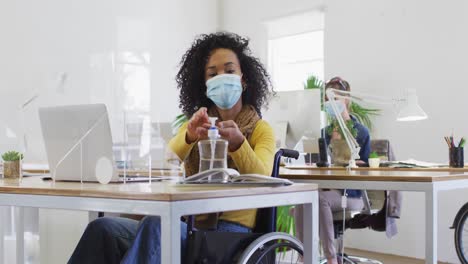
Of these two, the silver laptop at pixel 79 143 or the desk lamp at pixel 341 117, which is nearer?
the silver laptop at pixel 79 143

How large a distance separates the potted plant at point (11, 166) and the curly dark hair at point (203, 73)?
0.68 meters

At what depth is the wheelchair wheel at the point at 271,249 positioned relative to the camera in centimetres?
148

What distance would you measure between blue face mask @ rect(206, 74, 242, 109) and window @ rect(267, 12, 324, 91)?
3629 mm

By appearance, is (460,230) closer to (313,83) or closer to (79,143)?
(313,83)

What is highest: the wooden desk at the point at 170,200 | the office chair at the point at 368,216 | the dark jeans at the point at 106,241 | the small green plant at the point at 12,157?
the small green plant at the point at 12,157

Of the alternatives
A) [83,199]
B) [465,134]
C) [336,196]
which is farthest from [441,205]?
[83,199]

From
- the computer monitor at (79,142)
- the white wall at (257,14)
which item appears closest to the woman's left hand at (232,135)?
the computer monitor at (79,142)

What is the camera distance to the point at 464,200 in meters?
4.36

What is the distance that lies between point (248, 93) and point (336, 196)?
3.81 feet

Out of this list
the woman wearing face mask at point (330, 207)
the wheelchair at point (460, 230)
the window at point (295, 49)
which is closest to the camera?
the woman wearing face mask at point (330, 207)

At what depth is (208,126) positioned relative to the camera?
5.76 ft

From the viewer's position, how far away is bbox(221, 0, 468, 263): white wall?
14.5 feet

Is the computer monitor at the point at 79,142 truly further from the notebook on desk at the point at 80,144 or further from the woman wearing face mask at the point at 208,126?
the woman wearing face mask at the point at 208,126

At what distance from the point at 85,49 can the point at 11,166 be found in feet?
10.00
